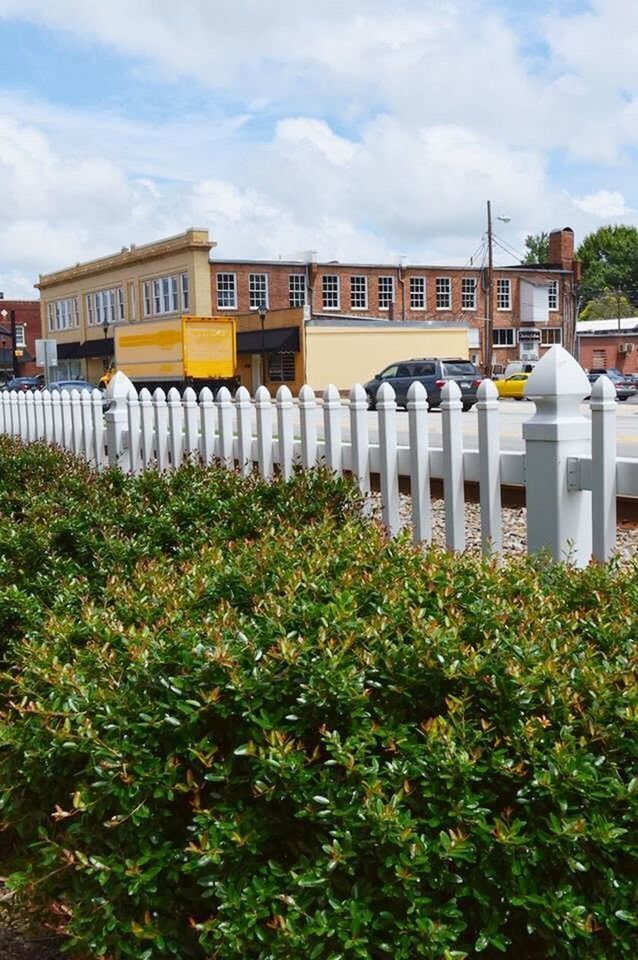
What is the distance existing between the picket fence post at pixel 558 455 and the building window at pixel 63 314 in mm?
70509

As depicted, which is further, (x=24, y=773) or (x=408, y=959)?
(x=24, y=773)

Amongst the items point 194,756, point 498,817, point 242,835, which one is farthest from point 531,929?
point 194,756

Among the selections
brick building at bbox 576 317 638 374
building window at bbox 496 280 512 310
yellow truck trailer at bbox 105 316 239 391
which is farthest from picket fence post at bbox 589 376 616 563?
brick building at bbox 576 317 638 374

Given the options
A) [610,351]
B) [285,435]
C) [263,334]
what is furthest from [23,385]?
[285,435]

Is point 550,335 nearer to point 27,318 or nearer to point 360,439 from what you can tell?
point 27,318

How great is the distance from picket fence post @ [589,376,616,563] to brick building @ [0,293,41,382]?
85.8m

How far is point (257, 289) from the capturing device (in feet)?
191

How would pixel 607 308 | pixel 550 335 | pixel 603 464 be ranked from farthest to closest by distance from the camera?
pixel 607 308 → pixel 550 335 → pixel 603 464

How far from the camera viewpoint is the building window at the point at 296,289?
195ft

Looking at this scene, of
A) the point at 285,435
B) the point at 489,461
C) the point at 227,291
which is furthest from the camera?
the point at 227,291

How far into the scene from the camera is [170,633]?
8.87 ft

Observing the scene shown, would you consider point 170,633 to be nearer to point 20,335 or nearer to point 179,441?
point 179,441

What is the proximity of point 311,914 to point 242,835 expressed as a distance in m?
0.22

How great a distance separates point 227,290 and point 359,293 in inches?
328
